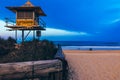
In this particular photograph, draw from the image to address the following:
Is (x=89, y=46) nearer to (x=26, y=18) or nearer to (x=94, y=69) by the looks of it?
(x=26, y=18)

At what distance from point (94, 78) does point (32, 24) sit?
19.5 meters

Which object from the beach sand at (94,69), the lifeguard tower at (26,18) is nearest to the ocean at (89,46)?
the lifeguard tower at (26,18)

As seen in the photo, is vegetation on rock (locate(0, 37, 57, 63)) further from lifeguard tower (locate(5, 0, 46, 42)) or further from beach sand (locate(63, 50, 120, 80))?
lifeguard tower (locate(5, 0, 46, 42))

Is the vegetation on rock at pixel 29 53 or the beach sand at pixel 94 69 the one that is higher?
the vegetation on rock at pixel 29 53

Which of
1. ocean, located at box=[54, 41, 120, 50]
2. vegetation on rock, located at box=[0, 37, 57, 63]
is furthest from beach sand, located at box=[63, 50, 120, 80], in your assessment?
ocean, located at box=[54, 41, 120, 50]

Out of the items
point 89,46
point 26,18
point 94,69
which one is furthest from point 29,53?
point 89,46

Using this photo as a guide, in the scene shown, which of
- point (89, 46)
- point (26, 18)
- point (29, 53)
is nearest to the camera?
point (29, 53)

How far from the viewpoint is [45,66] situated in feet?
17.5

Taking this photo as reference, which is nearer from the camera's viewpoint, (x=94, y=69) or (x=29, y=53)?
(x=29, y=53)

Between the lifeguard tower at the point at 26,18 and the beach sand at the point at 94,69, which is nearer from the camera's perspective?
the beach sand at the point at 94,69

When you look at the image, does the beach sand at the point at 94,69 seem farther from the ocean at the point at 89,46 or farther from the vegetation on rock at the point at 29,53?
the ocean at the point at 89,46

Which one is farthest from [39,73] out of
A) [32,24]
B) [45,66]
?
[32,24]

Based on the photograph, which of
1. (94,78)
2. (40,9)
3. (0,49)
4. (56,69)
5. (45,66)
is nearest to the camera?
(45,66)

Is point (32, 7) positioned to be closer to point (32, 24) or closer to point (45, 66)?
point (32, 24)
